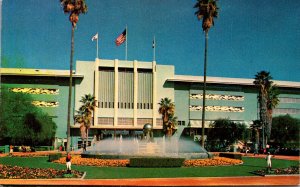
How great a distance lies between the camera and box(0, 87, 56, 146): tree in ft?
199

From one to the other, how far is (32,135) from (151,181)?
46989mm

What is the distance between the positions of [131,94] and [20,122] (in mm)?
27316

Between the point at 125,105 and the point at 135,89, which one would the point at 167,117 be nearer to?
the point at 125,105

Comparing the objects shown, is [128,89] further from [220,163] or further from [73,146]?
[220,163]

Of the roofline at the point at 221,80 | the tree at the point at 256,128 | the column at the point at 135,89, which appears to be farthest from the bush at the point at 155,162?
the roofline at the point at 221,80

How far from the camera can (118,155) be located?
114 feet

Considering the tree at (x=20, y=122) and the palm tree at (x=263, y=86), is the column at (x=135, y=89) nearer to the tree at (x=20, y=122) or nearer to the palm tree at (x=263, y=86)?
the tree at (x=20, y=122)

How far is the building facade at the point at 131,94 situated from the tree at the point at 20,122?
410 inches

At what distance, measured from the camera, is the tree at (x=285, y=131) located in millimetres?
→ 75750

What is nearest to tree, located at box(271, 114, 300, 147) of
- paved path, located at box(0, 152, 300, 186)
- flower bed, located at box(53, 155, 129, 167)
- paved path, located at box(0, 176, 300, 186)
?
flower bed, located at box(53, 155, 129, 167)

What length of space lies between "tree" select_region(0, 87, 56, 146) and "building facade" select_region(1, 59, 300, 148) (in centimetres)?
1042

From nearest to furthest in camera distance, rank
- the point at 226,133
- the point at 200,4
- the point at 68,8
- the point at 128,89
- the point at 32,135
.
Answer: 1. the point at 68,8
2. the point at 200,4
3. the point at 32,135
4. the point at 226,133
5. the point at 128,89

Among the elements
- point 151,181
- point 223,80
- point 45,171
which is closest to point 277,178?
point 151,181

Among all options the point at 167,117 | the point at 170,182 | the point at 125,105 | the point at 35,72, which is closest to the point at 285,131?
the point at 167,117
